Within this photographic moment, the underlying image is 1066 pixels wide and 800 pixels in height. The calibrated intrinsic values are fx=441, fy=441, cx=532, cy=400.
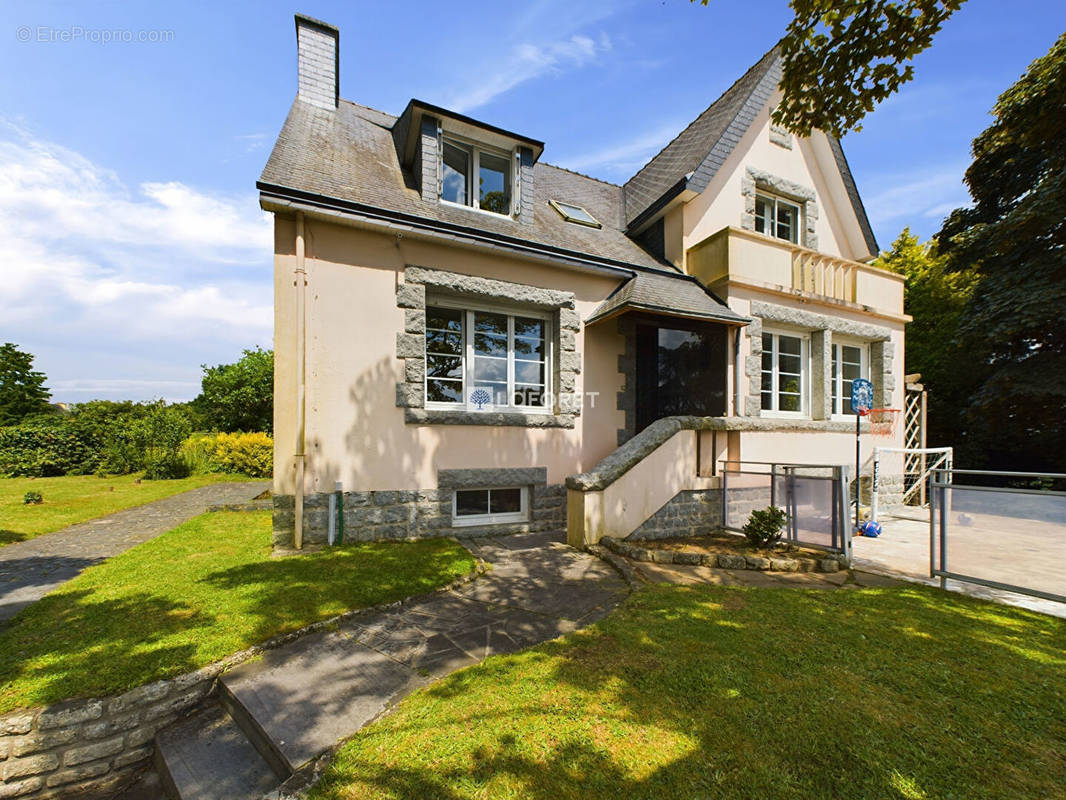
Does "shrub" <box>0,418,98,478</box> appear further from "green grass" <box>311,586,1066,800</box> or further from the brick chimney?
"green grass" <box>311,586,1066,800</box>

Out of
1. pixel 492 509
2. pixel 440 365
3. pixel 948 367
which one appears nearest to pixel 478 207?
pixel 440 365

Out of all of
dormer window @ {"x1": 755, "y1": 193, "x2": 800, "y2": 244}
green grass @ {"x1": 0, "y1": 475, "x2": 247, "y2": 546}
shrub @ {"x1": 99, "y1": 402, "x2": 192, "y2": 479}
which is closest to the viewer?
green grass @ {"x1": 0, "y1": 475, "x2": 247, "y2": 546}

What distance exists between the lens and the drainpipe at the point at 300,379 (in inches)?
239

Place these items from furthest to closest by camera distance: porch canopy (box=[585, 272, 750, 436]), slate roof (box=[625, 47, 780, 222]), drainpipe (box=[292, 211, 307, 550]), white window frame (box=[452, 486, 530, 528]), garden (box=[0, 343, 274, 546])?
garden (box=[0, 343, 274, 546]), slate roof (box=[625, 47, 780, 222]), porch canopy (box=[585, 272, 750, 436]), white window frame (box=[452, 486, 530, 528]), drainpipe (box=[292, 211, 307, 550])

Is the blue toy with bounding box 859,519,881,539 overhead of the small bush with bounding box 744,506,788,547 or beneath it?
beneath

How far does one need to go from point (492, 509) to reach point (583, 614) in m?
3.52

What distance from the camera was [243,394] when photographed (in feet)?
55.4

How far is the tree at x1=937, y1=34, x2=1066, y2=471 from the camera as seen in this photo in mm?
12000

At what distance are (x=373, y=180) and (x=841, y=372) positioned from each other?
11.0 meters

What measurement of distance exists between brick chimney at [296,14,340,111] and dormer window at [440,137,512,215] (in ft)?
9.97

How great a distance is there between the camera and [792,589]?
5121mm

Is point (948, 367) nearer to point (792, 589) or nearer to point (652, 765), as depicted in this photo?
point (792, 589)

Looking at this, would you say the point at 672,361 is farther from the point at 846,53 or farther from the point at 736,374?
the point at 846,53

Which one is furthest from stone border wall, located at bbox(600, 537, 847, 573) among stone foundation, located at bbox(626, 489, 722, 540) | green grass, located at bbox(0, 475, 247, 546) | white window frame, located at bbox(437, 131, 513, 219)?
green grass, located at bbox(0, 475, 247, 546)
